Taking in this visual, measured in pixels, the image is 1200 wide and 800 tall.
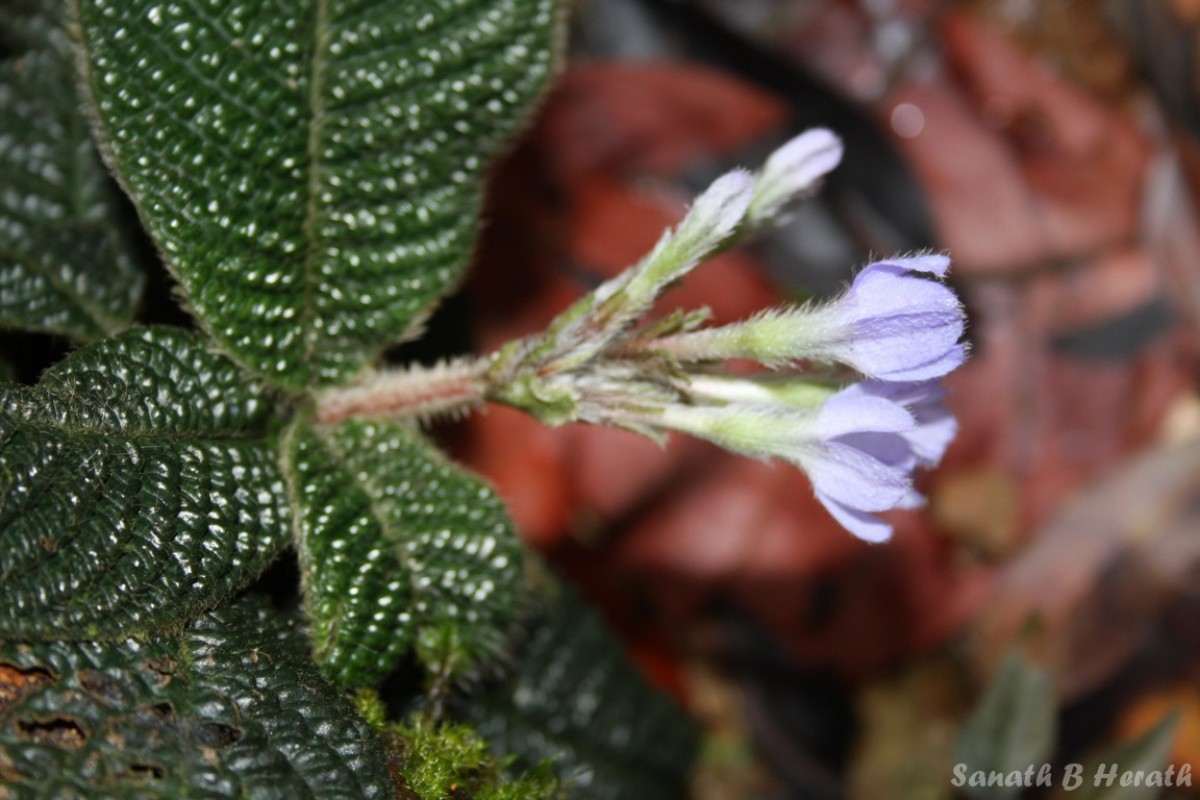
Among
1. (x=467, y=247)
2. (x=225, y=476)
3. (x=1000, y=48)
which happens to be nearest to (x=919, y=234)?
(x=1000, y=48)

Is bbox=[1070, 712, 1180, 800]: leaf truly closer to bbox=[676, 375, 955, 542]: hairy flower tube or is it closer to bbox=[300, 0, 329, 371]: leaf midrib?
bbox=[676, 375, 955, 542]: hairy flower tube

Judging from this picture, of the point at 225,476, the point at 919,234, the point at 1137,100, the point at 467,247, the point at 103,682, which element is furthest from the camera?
the point at 1137,100

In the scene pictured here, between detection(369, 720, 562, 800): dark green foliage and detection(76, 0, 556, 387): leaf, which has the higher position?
detection(76, 0, 556, 387): leaf

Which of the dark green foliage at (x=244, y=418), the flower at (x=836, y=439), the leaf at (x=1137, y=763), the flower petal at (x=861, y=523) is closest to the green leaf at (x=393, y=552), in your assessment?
the dark green foliage at (x=244, y=418)

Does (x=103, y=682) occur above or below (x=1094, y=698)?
above

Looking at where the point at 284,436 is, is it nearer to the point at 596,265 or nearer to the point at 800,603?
the point at 596,265

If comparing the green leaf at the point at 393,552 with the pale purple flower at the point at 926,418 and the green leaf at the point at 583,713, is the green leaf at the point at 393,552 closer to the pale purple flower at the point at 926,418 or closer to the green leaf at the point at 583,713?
the green leaf at the point at 583,713

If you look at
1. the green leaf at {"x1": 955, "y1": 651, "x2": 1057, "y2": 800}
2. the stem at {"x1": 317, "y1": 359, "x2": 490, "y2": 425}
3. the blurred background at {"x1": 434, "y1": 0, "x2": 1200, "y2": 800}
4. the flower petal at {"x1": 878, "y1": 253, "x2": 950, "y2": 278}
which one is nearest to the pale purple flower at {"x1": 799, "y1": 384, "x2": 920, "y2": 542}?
the flower petal at {"x1": 878, "y1": 253, "x2": 950, "y2": 278}
